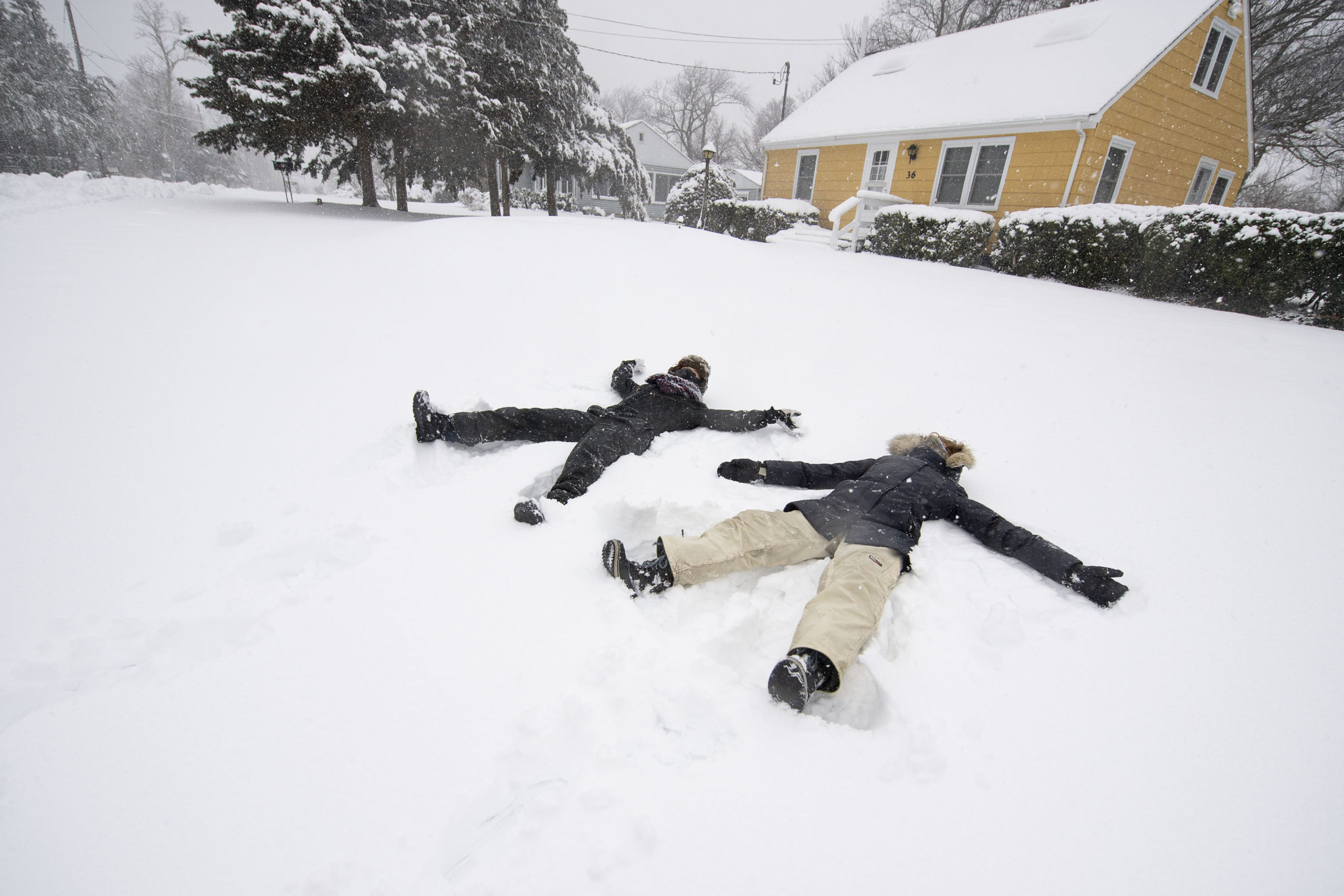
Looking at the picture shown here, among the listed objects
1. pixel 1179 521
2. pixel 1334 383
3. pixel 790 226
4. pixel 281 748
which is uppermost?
pixel 790 226

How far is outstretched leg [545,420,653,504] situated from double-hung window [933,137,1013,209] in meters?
12.8

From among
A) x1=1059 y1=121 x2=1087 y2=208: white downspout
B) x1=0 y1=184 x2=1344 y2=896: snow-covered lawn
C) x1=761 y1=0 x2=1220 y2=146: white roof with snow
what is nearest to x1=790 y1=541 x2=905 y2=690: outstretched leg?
x1=0 y1=184 x2=1344 y2=896: snow-covered lawn

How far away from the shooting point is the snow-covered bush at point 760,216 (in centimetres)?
1274

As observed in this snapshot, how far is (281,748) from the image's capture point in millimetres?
1562

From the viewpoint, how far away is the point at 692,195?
1803 cm

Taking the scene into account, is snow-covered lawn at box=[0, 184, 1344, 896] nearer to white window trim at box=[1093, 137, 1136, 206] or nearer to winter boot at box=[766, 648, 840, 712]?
winter boot at box=[766, 648, 840, 712]

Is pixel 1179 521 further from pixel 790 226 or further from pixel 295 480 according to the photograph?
pixel 790 226

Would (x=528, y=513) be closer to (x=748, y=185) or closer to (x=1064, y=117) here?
(x=1064, y=117)

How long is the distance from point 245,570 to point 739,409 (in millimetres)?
3127

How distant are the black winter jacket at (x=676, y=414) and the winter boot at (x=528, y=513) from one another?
3.51ft

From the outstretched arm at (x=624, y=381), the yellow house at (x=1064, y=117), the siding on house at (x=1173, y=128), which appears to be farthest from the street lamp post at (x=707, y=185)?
the outstretched arm at (x=624, y=381)

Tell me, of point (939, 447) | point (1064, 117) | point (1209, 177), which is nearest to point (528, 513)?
point (939, 447)

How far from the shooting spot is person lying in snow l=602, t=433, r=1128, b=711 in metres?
1.86

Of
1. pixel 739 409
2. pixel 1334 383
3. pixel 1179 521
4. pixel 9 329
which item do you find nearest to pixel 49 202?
pixel 9 329
